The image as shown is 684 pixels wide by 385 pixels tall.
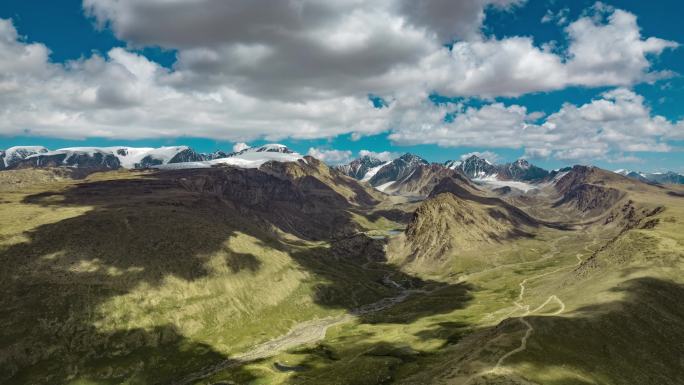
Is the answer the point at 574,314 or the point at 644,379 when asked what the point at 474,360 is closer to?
the point at 644,379

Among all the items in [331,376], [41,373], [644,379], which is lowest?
[41,373]

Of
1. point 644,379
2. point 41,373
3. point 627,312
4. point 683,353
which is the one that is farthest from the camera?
point 41,373

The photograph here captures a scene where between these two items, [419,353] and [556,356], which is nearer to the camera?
[556,356]

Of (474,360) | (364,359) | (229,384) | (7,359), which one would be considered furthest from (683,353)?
(7,359)

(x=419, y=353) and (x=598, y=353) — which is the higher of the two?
(x=598, y=353)

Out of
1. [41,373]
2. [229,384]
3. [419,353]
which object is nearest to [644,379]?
[419,353]

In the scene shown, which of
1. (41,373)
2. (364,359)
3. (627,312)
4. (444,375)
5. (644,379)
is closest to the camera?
(444,375)

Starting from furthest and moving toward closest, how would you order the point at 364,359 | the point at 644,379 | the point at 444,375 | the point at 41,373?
the point at 41,373
the point at 364,359
the point at 644,379
the point at 444,375

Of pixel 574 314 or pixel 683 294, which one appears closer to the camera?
pixel 574 314

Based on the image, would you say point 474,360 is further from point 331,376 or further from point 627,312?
point 627,312
